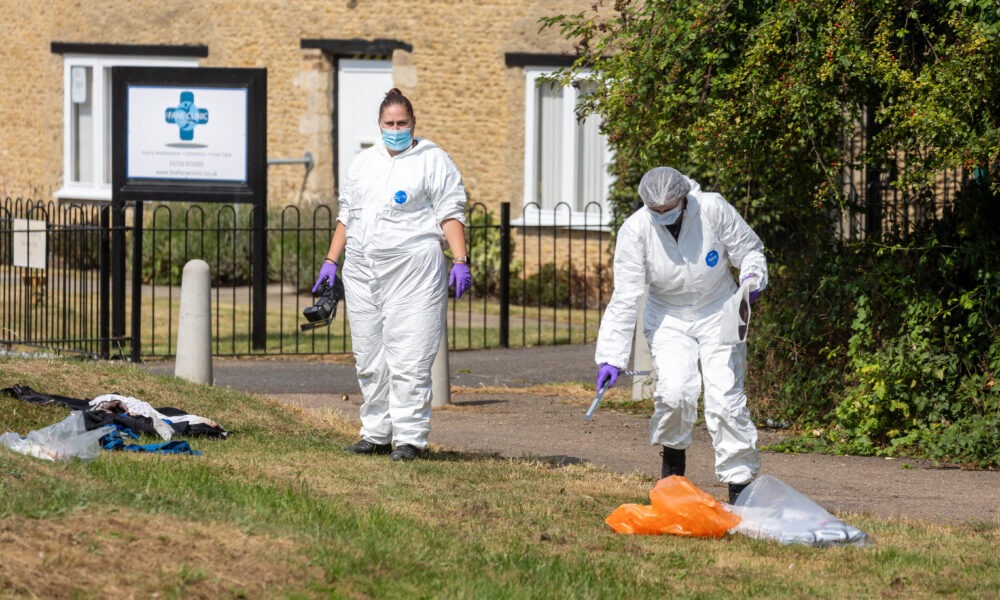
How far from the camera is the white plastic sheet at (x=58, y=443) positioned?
7.08m

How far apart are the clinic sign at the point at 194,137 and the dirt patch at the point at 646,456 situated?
3603mm

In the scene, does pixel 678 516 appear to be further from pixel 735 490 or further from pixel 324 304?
pixel 324 304

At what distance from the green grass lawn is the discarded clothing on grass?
0.47 m

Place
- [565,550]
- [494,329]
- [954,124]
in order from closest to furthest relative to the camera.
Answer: [565,550], [954,124], [494,329]

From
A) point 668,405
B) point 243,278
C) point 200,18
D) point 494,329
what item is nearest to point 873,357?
point 668,405

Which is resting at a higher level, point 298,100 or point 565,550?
point 298,100

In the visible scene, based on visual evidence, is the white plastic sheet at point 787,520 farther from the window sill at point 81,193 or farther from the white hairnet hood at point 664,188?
the window sill at point 81,193

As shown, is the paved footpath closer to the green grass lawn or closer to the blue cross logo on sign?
the green grass lawn

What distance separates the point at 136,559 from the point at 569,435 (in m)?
4.78

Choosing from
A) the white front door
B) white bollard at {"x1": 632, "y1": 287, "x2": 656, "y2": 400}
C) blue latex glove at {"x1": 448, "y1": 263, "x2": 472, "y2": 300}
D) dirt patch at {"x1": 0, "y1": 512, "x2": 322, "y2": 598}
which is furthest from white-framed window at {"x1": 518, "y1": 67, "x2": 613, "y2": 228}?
dirt patch at {"x1": 0, "y1": 512, "x2": 322, "y2": 598}

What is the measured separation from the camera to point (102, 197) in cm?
2094

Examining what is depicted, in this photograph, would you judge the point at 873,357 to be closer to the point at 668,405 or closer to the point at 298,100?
the point at 668,405

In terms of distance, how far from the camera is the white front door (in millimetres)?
19469

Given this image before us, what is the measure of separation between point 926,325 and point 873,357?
36 cm
